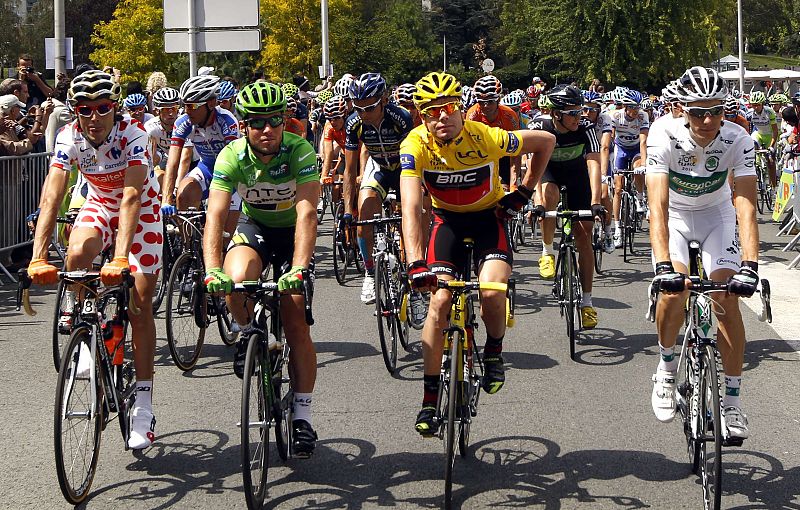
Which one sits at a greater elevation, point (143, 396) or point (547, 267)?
point (547, 267)

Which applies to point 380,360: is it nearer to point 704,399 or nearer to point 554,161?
point 554,161

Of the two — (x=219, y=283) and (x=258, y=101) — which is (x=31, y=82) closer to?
(x=258, y=101)

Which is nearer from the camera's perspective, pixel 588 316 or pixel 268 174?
pixel 268 174

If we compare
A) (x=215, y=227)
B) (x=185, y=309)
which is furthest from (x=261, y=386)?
(x=185, y=309)

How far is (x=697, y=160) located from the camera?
6.30 meters

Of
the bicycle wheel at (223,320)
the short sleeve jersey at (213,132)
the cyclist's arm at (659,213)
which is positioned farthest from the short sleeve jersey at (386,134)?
the cyclist's arm at (659,213)

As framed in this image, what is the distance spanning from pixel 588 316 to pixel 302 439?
4.51 metres

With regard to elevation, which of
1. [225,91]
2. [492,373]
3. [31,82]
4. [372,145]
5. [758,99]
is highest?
[758,99]

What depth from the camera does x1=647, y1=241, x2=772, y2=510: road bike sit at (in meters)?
5.20

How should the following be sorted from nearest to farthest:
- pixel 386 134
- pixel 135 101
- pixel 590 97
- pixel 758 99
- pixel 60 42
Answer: pixel 386 134, pixel 590 97, pixel 135 101, pixel 60 42, pixel 758 99

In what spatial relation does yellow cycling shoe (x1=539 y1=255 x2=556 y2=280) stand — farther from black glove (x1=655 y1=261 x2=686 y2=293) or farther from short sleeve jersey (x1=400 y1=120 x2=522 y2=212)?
black glove (x1=655 y1=261 x2=686 y2=293)

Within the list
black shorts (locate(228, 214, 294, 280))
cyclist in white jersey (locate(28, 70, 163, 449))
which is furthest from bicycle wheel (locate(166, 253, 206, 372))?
black shorts (locate(228, 214, 294, 280))

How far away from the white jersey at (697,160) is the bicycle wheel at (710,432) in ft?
3.89

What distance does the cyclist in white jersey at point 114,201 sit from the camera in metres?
6.33
